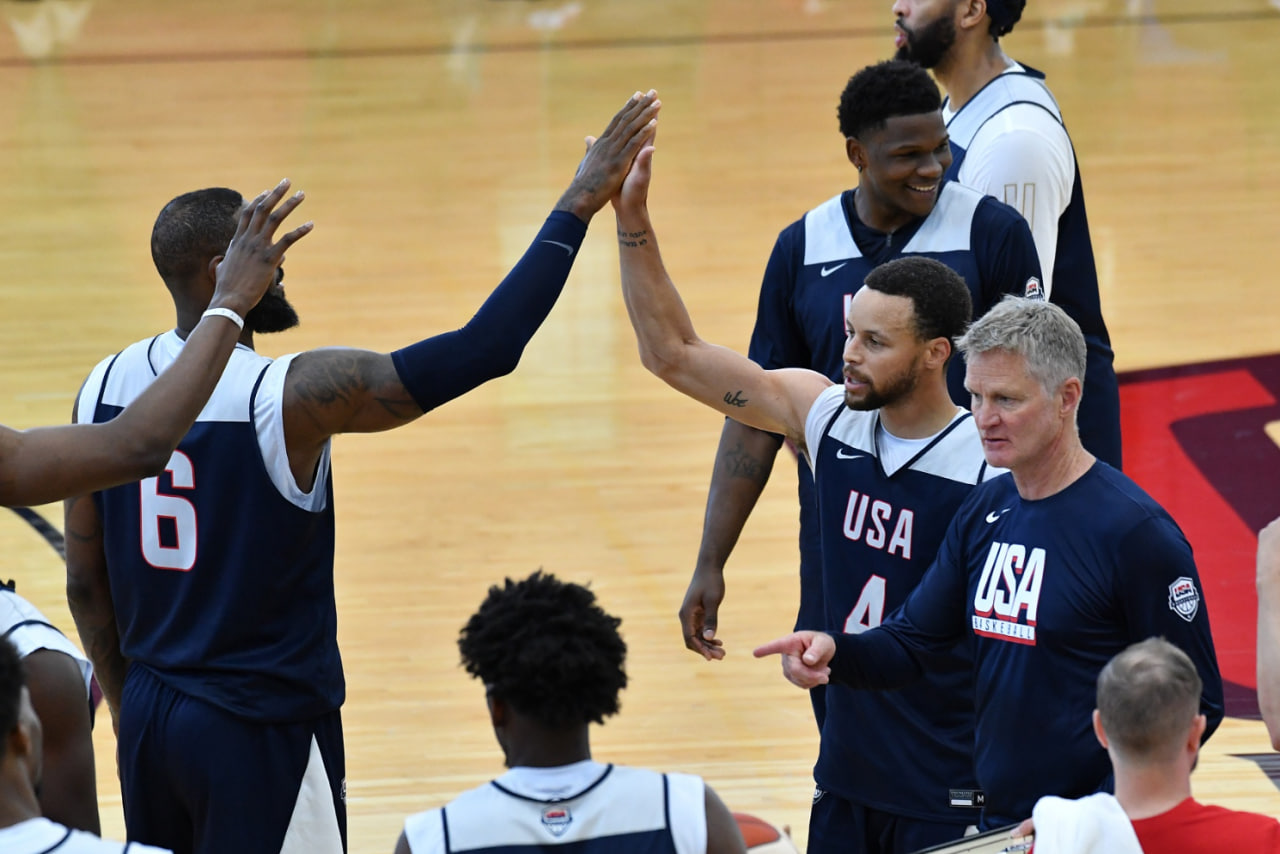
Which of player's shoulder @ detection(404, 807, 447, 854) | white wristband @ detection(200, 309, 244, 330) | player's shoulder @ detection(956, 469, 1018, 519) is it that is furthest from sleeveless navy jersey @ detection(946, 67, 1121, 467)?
player's shoulder @ detection(404, 807, 447, 854)

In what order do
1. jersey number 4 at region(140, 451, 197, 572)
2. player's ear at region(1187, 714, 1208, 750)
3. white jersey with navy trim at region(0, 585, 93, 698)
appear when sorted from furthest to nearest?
jersey number 4 at region(140, 451, 197, 572), white jersey with navy trim at region(0, 585, 93, 698), player's ear at region(1187, 714, 1208, 750)

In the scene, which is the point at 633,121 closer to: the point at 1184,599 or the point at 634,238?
the point at 634,238

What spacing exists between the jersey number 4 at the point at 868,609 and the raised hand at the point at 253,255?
4.47 ft

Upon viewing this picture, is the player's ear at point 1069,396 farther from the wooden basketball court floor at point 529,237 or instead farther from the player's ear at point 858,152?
the wooden basketball court floor at point 529,237

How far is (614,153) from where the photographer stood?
3.51 meters

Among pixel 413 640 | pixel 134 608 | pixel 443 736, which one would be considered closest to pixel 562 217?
pixel 134 608

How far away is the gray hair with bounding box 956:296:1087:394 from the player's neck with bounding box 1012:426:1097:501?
10 centimetres

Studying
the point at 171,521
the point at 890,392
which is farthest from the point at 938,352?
the point at 171,521

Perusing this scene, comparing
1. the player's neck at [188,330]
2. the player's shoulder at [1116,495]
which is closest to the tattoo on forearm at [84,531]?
the player's neck at [188,330]

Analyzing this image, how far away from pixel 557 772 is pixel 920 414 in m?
1.41

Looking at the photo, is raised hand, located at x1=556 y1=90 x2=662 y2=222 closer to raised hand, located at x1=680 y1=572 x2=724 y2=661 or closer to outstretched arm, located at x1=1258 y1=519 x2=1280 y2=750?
raised hand, located at x1=680 y1=572 x2=724 y2=661

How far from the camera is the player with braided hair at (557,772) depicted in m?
2.28

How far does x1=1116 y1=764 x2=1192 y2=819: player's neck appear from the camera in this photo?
2.37 meters

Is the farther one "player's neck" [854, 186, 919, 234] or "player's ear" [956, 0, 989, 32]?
"player's ear" [956, 0, 989, 32]
